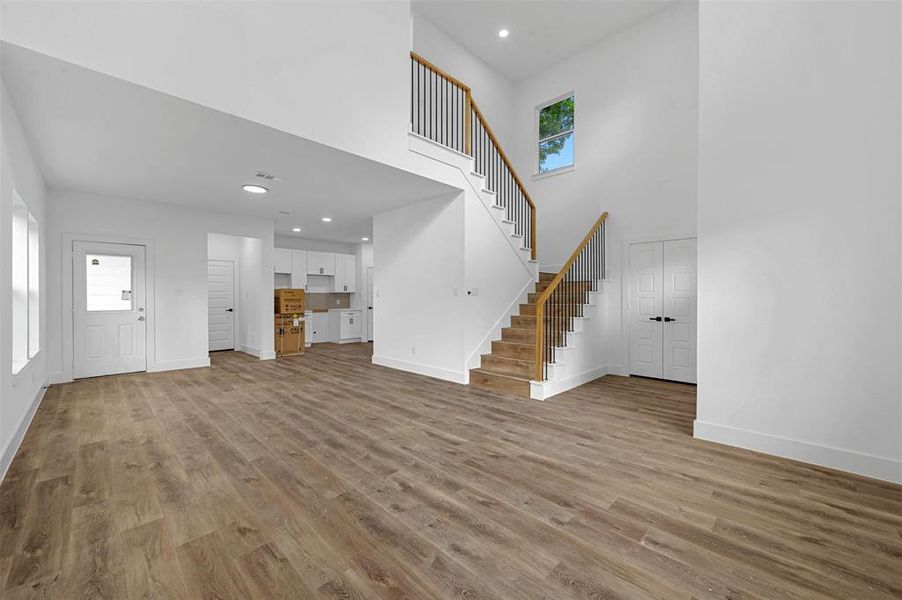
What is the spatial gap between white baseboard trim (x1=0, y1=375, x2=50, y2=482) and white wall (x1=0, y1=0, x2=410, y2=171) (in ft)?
8.76

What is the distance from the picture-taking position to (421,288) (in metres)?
5.89

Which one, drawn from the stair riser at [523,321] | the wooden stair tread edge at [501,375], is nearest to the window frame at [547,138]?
the stair riser at [523,321]

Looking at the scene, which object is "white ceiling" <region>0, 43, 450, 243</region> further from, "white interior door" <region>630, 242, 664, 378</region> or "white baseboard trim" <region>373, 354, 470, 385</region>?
"white interior door" <region>630, 242, 664, 378</region>

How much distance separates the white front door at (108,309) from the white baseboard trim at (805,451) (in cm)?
753

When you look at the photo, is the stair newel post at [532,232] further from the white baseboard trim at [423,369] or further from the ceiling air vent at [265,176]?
the ceiling air vent at [265,176]

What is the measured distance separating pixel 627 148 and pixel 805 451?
16.3 feet

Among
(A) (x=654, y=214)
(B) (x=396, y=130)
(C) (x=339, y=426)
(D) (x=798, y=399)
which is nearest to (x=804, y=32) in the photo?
(D) (x=798, y=399)

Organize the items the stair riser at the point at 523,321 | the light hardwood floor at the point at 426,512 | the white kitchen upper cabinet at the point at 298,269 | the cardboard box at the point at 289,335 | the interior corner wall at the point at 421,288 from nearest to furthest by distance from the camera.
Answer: the light hardwood floor at the point at 426,512 → the interior corner wall at the point at 421,288 → the stair riser at the point at 523,321 → the cardboard box at the point at 289,335 → the white kitchen upper cabinet at the point at 298,269

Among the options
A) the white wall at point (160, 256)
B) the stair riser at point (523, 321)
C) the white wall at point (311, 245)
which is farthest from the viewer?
the white wall at point (311, 245)

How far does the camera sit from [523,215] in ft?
22.0

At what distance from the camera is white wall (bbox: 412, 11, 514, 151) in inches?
260

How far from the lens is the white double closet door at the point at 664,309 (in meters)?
5.53

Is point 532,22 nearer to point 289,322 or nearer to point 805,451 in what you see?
point 805,451

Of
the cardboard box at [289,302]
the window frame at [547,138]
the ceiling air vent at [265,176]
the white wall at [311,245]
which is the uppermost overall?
the window frame at [547,138]
